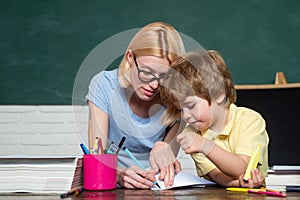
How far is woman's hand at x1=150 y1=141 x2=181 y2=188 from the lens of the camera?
1.24m

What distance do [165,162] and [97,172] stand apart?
0.27m

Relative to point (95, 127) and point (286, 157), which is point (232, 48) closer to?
point (286, 157)

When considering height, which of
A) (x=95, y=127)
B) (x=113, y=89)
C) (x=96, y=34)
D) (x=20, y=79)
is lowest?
(x=95, y=127)

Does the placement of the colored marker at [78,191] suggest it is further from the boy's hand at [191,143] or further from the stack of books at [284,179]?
the stack of books at [284,179]

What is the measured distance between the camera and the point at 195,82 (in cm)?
132

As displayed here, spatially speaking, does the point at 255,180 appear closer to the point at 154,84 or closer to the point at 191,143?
the point at 191,143

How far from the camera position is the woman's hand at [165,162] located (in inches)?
48.6

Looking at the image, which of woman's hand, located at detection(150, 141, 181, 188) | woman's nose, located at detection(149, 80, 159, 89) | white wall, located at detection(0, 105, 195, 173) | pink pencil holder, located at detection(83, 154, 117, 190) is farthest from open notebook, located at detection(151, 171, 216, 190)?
white wall, located at detection(0, 105, 195, 173)

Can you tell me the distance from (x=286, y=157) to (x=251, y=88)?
0.37 m

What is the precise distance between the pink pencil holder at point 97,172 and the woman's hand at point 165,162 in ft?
0.48

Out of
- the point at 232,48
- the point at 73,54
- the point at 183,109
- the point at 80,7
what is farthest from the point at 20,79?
the point at 183,109

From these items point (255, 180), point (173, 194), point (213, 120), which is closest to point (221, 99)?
point (213, 120)

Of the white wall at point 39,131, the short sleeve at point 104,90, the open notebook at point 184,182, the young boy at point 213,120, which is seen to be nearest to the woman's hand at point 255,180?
the young boy at point 213,120

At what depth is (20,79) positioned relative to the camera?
2.65m
